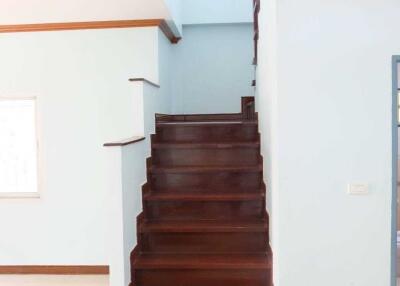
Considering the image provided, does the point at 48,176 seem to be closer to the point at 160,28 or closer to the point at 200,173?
the point at 200,173

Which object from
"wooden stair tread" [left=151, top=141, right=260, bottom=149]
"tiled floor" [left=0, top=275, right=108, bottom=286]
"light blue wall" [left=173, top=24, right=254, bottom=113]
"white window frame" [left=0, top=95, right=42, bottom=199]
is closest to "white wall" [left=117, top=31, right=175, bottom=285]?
"wooden stair tread" [left=151, top=141, right=260, bottom=149]

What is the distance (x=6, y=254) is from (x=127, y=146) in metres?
2.27

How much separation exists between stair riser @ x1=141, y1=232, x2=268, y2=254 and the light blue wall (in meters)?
2.58

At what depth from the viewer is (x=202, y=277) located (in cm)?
293

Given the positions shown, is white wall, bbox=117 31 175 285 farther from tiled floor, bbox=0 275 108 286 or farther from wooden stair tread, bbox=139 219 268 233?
tiled floor, bbox=0 275 108 286

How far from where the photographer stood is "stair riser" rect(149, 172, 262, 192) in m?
3.46

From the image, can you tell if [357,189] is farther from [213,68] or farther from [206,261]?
[213,68]

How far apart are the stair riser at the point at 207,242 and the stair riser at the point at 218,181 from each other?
500 millimetres

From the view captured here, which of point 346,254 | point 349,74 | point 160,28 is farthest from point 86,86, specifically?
point 346,254

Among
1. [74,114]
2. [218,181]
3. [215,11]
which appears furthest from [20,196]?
[215,11]

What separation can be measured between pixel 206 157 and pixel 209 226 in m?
0.80

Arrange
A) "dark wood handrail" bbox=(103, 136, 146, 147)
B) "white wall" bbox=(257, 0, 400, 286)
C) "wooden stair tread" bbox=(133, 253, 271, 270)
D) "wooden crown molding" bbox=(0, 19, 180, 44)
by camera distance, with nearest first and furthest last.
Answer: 1. "white wall" bbox=(257, 0, 400, 286)
2. "dark wood handrail" bbox=(103, 136, 146, 147)
3. "wooden stair tread" bbox=(133, 253, 271, 270)
4. "wooden crown molding" bbox=(0, 19, 180, 44)

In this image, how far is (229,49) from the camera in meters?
5.38

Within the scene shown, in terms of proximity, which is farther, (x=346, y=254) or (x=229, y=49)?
(x=229, y=49)
